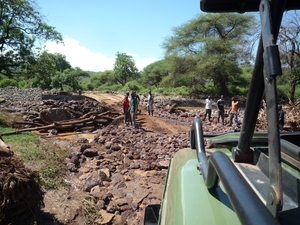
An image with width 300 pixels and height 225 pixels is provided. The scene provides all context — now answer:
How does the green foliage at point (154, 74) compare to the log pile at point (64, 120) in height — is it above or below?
above

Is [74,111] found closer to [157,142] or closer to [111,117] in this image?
[111,117]

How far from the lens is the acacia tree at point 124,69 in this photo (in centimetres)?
7181

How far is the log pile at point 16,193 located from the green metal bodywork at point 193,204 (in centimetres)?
217

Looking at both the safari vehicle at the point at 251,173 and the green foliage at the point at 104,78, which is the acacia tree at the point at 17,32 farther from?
the green foliage at the point at 104,78

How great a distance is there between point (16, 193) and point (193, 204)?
2.57 metres

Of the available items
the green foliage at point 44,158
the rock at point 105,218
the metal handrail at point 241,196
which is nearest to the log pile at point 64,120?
the green foliage at point 44,158

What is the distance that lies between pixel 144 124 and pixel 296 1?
11505 millimetres

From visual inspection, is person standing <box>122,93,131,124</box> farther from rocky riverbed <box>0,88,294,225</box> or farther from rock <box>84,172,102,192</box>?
rock <box>84,172,102,192</box>

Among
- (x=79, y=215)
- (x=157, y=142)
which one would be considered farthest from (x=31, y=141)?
(x=79, y=215)

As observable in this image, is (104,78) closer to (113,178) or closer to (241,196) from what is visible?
(113,178)

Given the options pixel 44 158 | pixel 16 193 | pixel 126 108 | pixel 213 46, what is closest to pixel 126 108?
pixel 126 108

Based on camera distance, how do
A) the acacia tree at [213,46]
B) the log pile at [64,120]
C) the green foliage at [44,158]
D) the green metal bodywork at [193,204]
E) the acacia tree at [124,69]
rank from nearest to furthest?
the green metal bodywork at [193,204] → the green foliage at [44,158] → the log pile at [64,120] → the acacia tree at [213,46] → the acacia tree at [124,69]

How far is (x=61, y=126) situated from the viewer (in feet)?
37.0

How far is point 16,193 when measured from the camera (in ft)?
9.95
